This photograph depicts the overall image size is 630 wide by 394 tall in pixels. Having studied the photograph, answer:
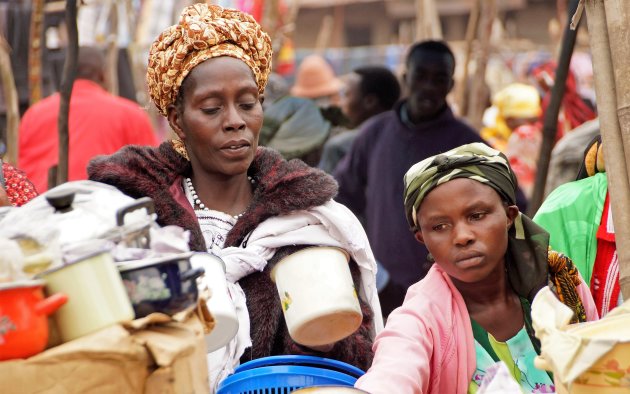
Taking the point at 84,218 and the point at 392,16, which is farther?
the point at 392,16

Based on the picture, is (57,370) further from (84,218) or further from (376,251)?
(376,251)

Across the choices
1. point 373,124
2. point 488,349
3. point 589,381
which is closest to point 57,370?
point 589,381

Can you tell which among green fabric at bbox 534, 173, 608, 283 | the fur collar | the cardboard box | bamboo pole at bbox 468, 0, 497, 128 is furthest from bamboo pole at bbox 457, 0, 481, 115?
the cardboard box

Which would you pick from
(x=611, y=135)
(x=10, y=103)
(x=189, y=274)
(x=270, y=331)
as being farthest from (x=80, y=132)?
(x=189, y=274)

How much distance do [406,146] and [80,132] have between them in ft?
6.03

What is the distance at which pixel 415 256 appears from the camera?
20.4ft

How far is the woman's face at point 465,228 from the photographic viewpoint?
9.75ft

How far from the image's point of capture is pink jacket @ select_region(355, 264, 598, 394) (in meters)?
2.66

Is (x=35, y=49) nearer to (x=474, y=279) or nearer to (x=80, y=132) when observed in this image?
(x=80, y=132)

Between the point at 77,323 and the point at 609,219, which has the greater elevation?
the point at 77,323

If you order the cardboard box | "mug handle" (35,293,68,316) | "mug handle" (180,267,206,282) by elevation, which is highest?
"mug handle" (35,293,68,316)

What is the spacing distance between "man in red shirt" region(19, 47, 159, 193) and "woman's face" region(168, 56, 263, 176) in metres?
3.19

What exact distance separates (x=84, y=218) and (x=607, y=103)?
1280 mm

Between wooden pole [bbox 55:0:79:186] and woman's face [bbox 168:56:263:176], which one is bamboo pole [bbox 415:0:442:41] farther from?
woman's face [bbox 168:56:263:176]
